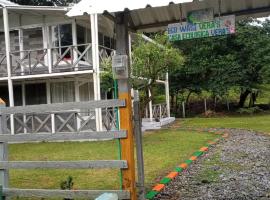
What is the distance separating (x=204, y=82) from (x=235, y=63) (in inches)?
100

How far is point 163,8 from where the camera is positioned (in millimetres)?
6887

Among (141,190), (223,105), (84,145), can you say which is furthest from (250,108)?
(141,190)

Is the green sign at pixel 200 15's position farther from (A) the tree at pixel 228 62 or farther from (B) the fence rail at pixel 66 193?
(A) the tree at pixel 228 62

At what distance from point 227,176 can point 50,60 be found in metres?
11.2

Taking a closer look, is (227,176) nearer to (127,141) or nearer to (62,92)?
(127,141)

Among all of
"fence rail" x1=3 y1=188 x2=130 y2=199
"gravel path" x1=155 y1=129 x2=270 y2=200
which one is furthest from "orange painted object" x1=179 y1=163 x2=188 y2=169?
"fence rail" x1=3 y1=188 x2=130 y2=199

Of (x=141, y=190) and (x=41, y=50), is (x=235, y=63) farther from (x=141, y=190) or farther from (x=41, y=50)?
(x=141, y=190)

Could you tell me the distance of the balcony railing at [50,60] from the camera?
59.0ft

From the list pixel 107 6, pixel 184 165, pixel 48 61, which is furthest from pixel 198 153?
pixel 48 61

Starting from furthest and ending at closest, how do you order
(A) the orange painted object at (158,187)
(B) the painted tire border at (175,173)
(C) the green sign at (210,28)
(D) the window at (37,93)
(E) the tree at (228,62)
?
(E) the tree at (228,62) → (D) the window at (37,93) → (A) the orange painted object at (158,187) → (B) the painted tire border at (175,173) → (C) the green sign at (210,28)

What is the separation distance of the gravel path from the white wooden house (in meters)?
6.50

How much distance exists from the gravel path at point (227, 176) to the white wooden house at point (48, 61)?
21.3 ft

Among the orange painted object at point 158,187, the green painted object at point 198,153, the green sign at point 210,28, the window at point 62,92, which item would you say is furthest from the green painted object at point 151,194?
the window at point 62,92

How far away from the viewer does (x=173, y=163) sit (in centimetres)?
1062
